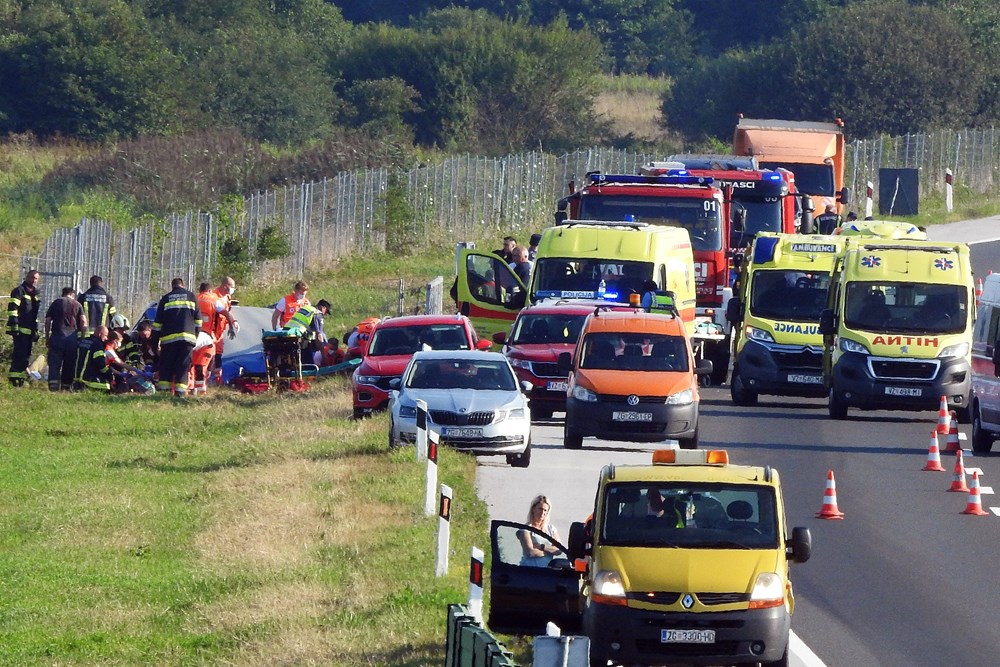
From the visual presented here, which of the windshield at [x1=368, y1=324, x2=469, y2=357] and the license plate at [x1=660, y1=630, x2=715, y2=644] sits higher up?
the windshield at [x1=368, y1=324, x2=469, y2=357]

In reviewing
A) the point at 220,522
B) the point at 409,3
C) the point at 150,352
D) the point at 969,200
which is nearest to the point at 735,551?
the point at 220,522

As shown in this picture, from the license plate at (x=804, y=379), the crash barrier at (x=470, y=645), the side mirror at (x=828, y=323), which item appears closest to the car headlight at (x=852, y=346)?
the side mirror at (x=828, y=323)

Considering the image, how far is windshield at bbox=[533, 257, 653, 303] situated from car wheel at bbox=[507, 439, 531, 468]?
6.31 m

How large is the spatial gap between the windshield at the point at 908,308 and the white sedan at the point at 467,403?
5.82m

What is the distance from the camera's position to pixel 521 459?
23875mm

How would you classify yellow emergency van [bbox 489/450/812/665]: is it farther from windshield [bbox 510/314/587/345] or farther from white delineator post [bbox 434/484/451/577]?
windshield [bbox 510/314/587/345]

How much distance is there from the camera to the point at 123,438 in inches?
1117

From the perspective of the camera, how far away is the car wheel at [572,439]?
2486cm

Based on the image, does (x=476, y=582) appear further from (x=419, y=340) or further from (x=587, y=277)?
(x=587, y=277)

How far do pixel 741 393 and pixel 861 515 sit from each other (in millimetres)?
9399

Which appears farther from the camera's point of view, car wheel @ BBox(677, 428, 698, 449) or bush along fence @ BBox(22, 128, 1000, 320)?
bush along fence @ BBox(22, 128, 1000, 320)

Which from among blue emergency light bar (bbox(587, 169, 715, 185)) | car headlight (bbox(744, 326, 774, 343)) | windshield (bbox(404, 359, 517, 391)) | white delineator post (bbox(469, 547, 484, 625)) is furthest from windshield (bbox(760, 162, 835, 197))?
white delineator post (bbox(469, 547, 484, 625))

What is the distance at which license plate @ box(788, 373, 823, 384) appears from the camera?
3023 centimetres

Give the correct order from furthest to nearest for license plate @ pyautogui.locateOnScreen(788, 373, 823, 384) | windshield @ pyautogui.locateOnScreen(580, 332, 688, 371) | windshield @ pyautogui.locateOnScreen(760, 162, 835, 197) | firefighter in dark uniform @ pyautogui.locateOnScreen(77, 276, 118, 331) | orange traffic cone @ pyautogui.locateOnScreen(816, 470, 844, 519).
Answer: windshield @ pyautogui.locateOnScreen(760, 162, 835, 197) < firefighter in dark uniform @ pyautogui.locateOnScreen(77, 276, 118, 331) < license plate @ pyautogui.locateOnScreen(788, 373, 823, 384) < windshield @ pyautogui.locateOnScreen(580, 332, 688, 371) < orange traffic cone @ pyautogui.locateOnScreen(816, 470, 844, 519)
